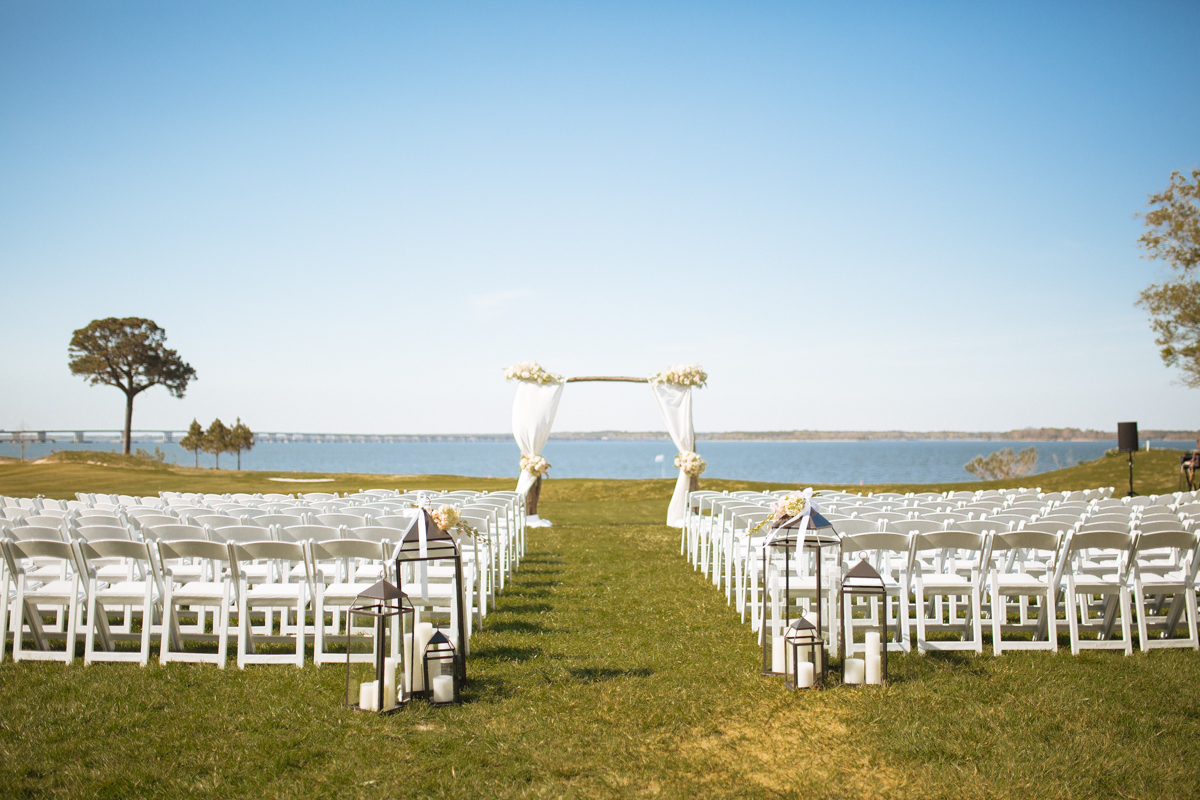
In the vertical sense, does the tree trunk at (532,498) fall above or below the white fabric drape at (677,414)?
below

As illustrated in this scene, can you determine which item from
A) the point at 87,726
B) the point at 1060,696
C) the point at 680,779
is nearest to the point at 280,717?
the point at 87,726

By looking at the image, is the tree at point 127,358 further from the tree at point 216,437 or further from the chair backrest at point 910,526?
the chair backrest at point 910,526

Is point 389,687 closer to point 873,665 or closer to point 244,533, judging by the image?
point 244,533

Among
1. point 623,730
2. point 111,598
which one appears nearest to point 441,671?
point 623,730

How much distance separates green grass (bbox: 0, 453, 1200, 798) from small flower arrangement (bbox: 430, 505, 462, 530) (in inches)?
38.6

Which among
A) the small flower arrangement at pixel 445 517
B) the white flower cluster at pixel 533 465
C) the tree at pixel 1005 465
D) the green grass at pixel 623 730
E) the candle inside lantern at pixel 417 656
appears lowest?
the tree at pixel 1005 465

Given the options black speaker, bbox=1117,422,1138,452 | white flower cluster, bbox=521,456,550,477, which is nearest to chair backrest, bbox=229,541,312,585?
white flower cluster, bbox=521,456,550,477

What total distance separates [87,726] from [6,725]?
38 centimetres

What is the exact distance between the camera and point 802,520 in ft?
15.2

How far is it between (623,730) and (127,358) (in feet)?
152

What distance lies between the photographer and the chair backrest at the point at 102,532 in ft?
18.2

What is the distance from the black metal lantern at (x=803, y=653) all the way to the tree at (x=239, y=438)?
51560 mm

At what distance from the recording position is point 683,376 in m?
13.6

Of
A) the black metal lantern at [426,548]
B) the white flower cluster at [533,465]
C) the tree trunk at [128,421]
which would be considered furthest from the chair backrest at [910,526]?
the tree trunk at [128,421]
